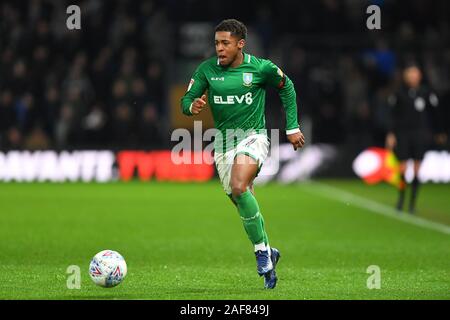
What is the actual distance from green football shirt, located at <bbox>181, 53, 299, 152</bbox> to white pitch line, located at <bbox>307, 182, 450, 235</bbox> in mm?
5283

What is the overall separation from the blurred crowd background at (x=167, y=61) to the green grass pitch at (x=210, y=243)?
2737 millimetres

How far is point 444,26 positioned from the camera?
25.3 m

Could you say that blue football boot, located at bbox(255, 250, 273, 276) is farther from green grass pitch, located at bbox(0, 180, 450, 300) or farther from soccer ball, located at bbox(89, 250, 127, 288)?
soccer ball, located at bbox(89, 250, 127, 288)

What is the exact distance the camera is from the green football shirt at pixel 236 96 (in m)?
9.11

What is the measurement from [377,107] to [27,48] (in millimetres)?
7487

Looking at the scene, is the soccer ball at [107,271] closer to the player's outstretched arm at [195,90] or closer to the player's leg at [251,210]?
the player's leg at [251,210]

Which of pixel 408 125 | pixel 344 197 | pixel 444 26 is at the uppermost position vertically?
pixel 444 26

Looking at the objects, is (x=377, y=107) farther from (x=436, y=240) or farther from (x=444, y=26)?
(x=436, y=240)

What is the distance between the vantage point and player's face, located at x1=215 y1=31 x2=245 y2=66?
8.99m

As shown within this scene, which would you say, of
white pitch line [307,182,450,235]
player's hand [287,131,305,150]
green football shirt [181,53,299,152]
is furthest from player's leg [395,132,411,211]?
player's hand [287,131,305,150]

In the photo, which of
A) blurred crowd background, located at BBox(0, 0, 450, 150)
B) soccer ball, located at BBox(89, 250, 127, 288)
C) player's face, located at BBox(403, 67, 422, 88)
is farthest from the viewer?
blurred crowd background, located at BBox(0, 0, 450, 150)

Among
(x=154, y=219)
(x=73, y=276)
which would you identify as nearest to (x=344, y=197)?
(x=154, y=219)

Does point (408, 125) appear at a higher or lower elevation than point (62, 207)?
higher

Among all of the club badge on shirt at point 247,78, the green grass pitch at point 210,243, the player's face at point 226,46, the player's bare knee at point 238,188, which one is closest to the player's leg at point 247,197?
the player's bare knee at point 238,188
